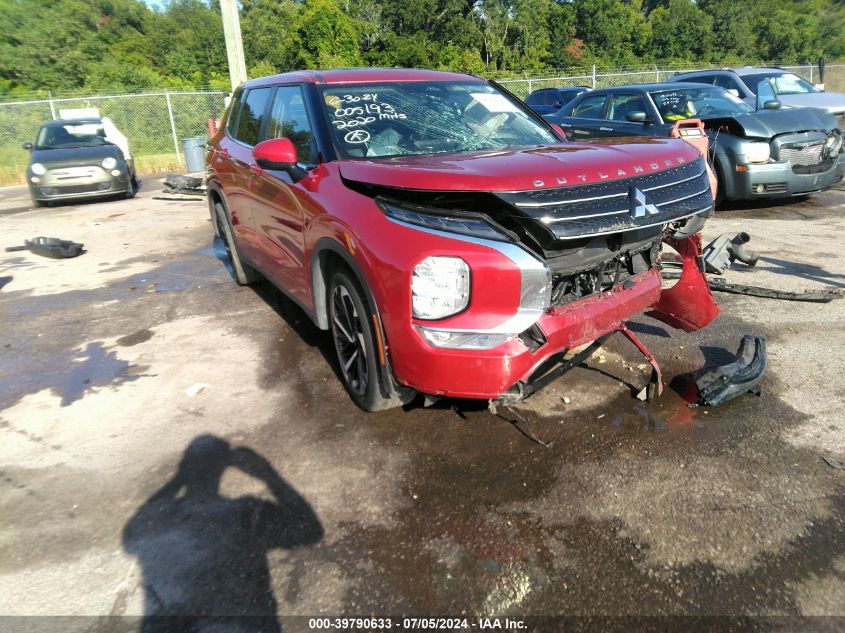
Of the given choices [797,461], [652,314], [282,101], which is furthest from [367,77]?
[797,461]

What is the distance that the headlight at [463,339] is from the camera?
265 centimetres

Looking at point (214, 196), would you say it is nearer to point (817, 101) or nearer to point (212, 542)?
point (212, 542)

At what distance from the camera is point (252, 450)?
3.20 m

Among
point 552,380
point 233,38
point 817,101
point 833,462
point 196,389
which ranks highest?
point 233,38

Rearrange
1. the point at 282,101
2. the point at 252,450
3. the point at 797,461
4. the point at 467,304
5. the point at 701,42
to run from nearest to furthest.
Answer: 1. the point at 467,304
2. the point at 797,461
3. the point at 252,450
4. the point at 282,101
5. the point at 701,42

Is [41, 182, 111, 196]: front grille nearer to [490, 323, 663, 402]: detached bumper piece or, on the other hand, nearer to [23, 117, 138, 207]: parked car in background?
[23, 117, 138, 207]: parked car in background

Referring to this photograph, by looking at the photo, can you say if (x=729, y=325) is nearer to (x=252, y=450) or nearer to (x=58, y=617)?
(x=252, y=450)

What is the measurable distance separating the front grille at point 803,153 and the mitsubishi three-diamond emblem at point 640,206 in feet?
20.1

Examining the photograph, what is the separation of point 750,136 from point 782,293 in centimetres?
356

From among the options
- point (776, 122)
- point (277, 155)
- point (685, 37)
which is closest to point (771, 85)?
point (776, 122)

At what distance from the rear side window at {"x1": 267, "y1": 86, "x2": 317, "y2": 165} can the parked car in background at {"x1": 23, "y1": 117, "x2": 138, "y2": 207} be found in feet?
30.1

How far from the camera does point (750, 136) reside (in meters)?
7.63

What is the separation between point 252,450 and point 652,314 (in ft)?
8.51

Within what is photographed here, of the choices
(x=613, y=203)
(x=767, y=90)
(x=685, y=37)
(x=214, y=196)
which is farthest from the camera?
(x=685, y=37)
